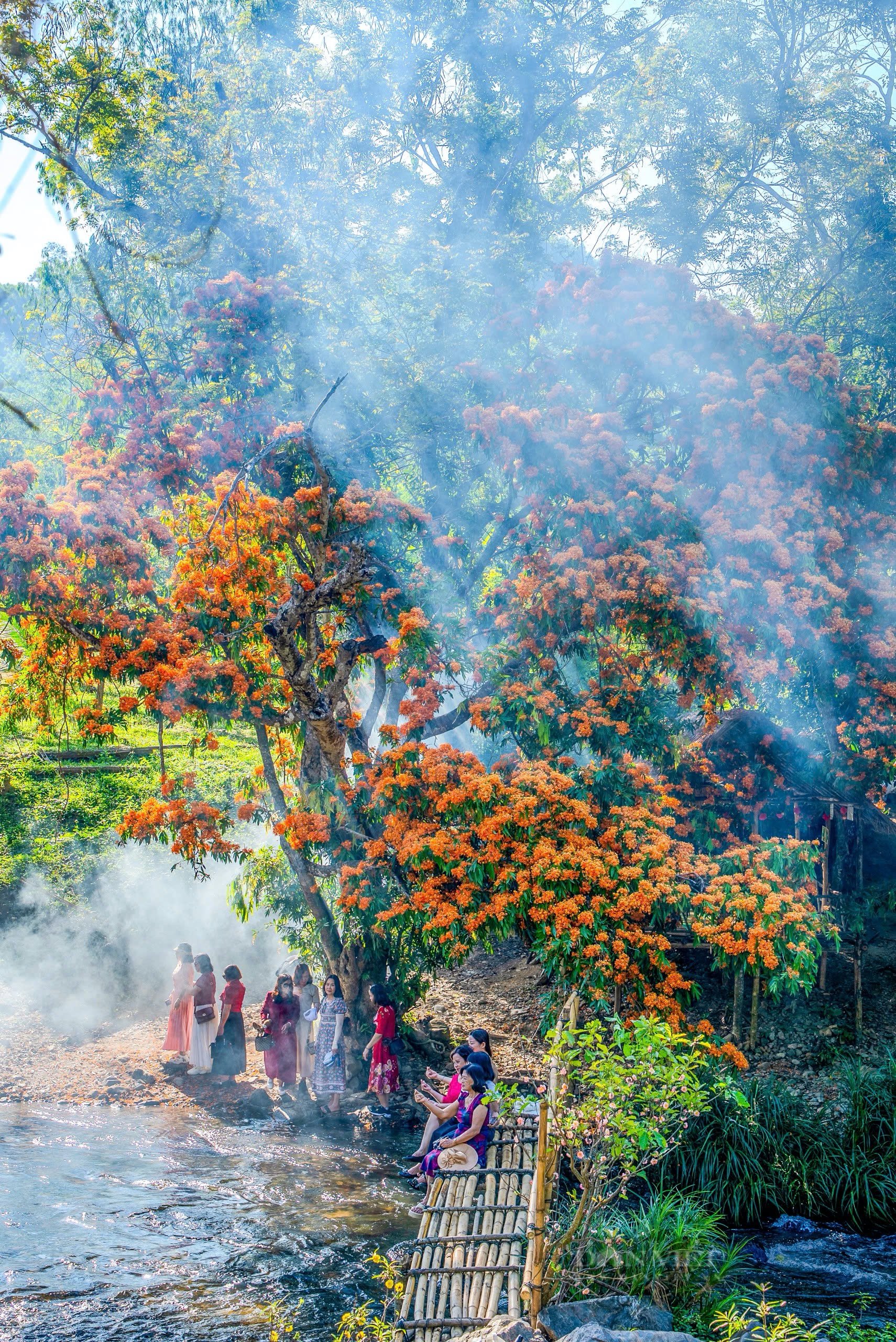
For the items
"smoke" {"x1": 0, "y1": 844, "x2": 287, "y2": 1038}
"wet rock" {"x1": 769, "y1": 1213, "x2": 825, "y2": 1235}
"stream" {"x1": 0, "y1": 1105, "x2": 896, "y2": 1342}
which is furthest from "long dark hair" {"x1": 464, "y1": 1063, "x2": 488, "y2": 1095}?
"smoke" {"x1": 0, "y1": 844, "x2": 287, "y2": 1038}

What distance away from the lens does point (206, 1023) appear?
9453 millimetres

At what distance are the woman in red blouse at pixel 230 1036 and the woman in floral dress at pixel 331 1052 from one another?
96cm

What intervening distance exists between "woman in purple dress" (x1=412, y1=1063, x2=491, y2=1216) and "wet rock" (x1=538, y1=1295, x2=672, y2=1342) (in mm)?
1346

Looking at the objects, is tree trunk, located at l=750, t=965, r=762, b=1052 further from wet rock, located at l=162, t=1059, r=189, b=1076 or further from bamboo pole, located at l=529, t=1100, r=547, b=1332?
wet rock, located at l=162, t=1059, r=189, b=1076

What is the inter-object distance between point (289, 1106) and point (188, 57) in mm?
11369

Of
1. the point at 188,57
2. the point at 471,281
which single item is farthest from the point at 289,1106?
the point at 188,57

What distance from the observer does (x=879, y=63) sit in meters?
12.0

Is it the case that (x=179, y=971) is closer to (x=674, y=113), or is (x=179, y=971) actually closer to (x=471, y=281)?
(x=471, y=281)

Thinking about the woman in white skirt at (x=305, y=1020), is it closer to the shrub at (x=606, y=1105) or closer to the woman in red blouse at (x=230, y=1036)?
the woman in red blouse at (x=230, y=1036)

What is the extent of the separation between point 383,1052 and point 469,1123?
286 centimetres

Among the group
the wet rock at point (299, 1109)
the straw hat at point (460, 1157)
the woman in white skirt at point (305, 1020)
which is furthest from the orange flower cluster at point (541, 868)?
the wet rock at point (299, 1109)

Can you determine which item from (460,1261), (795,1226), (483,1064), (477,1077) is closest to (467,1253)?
(460,1261)

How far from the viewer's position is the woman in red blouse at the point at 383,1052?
348 inches

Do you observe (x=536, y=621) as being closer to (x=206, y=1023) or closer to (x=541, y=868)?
(x=541, y=868)
